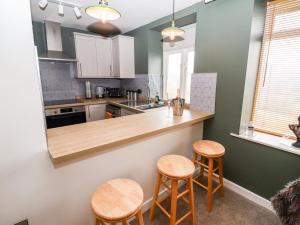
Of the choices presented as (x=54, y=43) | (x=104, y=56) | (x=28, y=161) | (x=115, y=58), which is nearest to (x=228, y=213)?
(x=28, y=161)

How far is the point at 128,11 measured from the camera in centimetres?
238

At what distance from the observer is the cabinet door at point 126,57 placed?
324 centimetres

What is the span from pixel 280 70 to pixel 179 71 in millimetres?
1530

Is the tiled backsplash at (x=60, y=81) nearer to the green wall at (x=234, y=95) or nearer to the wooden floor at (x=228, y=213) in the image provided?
the green wall at (x=234, y=95)

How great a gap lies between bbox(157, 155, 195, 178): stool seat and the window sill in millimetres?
841

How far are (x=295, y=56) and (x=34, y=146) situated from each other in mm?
2352

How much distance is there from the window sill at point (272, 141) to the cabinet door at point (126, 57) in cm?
237

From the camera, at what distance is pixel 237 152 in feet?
6.19

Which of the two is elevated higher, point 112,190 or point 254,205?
point 112,190

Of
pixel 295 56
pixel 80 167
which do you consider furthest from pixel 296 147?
pixel 80 167

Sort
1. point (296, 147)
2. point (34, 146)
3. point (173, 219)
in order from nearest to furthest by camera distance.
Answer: point (34, 146), point (173, 219), point (296, 147)

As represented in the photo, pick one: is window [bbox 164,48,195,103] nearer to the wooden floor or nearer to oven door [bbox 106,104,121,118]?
oven door [bbox 106,104,121,118]

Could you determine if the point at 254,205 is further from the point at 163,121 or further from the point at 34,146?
the point at 34,146

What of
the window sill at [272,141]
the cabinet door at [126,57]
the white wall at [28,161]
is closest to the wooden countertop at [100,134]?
the white wall at [28,161]
